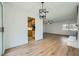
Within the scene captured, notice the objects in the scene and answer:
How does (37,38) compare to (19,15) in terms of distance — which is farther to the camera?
(37,38)

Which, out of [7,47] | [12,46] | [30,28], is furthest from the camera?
[30,28]

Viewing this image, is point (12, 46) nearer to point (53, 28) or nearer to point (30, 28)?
point (30, 28)

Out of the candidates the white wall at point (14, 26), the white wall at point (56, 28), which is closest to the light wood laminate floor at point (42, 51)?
the white wall at point (14, 26)

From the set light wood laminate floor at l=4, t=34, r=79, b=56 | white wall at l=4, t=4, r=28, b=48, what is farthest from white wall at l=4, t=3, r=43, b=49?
light wood laminate floor at l=4, t=34, r=79, b=56

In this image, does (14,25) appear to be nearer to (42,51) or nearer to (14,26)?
(14,26)

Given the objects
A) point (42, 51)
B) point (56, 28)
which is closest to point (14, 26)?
point (42, 51)

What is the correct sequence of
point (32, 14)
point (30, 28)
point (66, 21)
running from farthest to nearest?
point (66, 21)
point (30, 28)
point (32, 14)

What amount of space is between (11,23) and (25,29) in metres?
1.39

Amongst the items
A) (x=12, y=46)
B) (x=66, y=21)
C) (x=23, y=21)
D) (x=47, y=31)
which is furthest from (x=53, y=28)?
(x=12, y=46)

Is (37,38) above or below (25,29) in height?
below

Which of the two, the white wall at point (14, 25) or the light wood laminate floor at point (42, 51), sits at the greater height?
the white wall at point (14, 25)

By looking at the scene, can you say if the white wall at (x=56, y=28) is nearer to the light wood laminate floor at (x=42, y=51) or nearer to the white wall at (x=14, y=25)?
the white wall at (x=14, y=25)

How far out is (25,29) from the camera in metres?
6.26

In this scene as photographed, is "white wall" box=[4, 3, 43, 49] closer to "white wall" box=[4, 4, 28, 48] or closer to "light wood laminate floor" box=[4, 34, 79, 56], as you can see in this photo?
"white wall" box=[4, 4, 28, 48]
